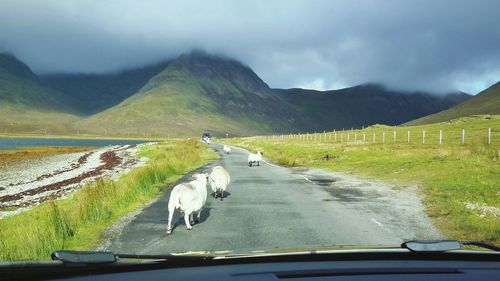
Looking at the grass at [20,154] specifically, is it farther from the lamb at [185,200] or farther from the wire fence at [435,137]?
the lamb at [185,200]

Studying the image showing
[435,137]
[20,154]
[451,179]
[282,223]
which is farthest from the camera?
[20,154]

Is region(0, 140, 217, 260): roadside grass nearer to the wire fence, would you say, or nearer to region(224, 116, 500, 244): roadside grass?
region(224, 116, 500, 244): roadside grass

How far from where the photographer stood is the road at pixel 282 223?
398 inches

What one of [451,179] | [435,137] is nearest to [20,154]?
[435,137]

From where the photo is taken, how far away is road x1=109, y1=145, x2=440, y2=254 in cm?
1011

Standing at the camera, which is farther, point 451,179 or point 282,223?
point 451,179

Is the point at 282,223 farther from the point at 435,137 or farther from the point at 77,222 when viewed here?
the point at 435,137

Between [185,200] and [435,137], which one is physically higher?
[435,137]

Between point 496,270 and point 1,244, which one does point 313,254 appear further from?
point 1,244

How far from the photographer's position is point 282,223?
40.9 feet

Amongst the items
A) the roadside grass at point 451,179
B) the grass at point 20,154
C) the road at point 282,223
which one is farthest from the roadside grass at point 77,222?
the grass at point 20,154

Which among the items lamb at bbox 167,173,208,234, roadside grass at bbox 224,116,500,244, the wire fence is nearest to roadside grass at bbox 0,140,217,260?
lamb at bbox 167,173,208,234

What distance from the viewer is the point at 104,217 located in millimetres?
14000

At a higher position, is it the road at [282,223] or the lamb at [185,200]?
the lamb at [185,200]
